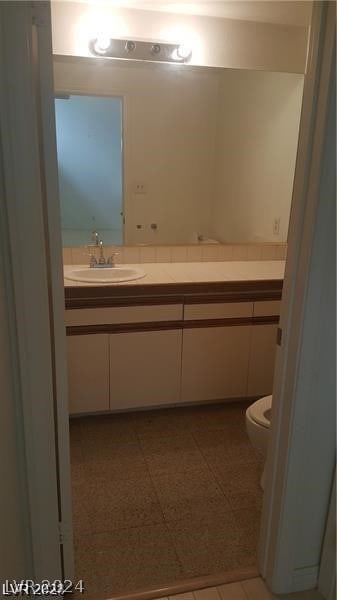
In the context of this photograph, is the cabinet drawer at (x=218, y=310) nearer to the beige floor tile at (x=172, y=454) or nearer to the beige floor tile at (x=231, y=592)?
the beige floor tile at (x=172, y=454)

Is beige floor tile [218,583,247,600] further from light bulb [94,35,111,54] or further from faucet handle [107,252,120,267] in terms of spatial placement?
light bulb [94,35,111,54]

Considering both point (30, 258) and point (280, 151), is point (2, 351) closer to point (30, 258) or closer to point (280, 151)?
point (30, 258)

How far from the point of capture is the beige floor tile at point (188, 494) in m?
1.84

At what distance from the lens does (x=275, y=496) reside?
1.42 m

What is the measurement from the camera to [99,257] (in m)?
2.61

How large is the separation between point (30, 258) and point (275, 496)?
1.12m

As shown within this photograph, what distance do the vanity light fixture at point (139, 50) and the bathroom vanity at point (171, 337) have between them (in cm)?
122

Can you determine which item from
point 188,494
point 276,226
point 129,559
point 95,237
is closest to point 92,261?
point 95,237

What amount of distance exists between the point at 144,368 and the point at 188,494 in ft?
2.42

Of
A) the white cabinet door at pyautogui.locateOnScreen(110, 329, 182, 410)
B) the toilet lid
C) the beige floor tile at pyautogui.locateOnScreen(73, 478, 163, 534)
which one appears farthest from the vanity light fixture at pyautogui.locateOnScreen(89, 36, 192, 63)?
the beige floor tile at pyautogui.locateOnScreen(73, 478, 163, 534)

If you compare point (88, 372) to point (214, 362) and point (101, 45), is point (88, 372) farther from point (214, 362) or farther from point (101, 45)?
point (101, 45)

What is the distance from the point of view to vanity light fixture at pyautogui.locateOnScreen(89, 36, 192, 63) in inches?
90.2

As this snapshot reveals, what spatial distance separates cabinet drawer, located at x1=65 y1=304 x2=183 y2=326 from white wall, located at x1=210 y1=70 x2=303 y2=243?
0.77m

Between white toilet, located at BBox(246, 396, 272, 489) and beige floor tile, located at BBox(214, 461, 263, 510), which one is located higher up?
white toilet, located at BBox(246, 396, 272, 489)
